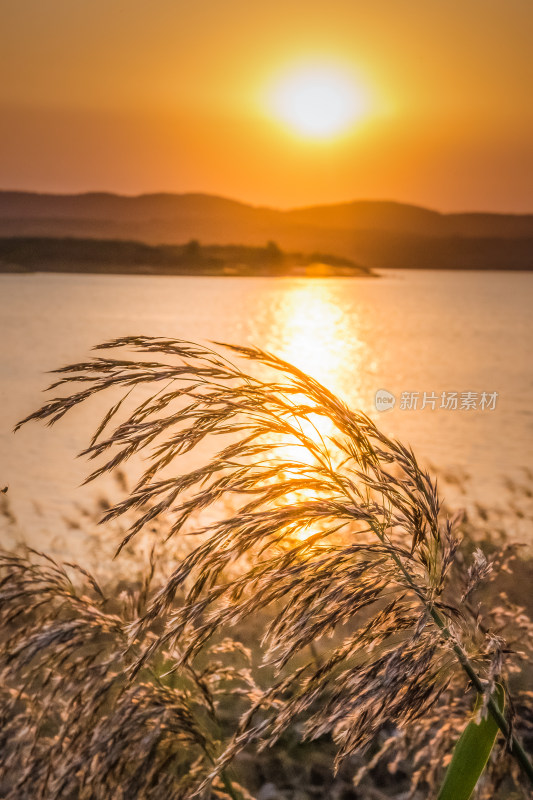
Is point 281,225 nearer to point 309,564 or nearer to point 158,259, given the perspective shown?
point 158,259

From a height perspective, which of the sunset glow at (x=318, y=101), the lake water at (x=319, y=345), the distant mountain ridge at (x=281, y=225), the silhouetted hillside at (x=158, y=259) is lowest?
the lake water at (x=319, y=345)

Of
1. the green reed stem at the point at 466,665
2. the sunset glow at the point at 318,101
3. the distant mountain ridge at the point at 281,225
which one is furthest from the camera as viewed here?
the distant mountain ridge at the point at 281,225

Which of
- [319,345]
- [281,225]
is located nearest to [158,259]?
[281,225]

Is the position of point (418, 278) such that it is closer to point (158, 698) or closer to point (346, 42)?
point (346, 42)

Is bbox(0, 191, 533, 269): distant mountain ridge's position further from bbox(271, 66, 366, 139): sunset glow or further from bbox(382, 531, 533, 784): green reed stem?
bbox(382, 531, 533, 784): green reed stem

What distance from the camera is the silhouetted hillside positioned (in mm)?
2258

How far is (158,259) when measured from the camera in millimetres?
2330

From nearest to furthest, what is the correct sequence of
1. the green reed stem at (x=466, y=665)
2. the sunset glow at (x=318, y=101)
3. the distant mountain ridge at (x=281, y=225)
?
1. the green reed stem at (x=466, y=665)
2. the sunset glow at (x=318, y=101)
3. the distant mountain ridge at (x=281, y=225)

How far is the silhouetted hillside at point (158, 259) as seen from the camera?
226 cm

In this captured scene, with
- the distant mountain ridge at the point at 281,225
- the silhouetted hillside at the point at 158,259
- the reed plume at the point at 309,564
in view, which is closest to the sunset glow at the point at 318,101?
the distant mountain ridge at the point at 281,225

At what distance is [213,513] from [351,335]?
0.79 metres

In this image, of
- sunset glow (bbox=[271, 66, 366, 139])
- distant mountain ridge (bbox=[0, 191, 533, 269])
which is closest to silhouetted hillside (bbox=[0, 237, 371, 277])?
distant mountain ridge (bbox=[0, 191, 533, 269])

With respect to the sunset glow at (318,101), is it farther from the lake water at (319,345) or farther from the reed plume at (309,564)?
the reed plume at (309,564)

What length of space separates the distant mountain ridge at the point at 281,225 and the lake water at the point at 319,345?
0.32 feet
